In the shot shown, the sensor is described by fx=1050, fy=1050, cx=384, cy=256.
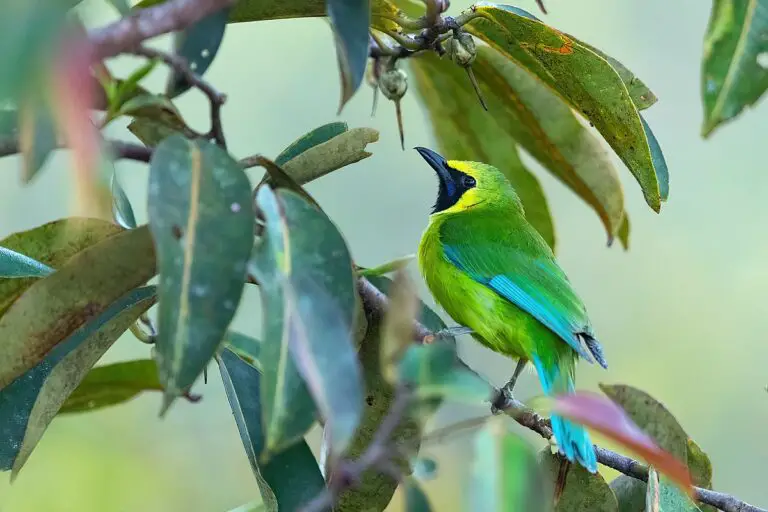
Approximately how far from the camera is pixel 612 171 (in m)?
2.32

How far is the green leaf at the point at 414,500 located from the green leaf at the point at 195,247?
0.93ft

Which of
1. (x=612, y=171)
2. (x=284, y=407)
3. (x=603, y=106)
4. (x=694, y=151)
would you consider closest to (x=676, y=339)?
(x=694, y=151)

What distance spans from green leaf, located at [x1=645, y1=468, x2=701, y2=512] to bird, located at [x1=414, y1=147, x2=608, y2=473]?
674mm

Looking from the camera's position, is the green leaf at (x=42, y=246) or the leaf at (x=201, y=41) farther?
the green leaf at (x=42, y=246)

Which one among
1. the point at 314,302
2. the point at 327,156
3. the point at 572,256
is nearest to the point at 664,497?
the point at 327,156

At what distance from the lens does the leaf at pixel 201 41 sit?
1360mm

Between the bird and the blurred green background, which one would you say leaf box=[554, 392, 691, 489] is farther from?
the blurred green background

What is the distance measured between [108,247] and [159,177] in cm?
25

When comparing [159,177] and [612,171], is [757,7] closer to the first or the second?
[159,177]

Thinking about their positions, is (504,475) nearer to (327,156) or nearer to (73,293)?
(73,293)

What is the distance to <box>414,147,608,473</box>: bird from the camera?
8.95 ft

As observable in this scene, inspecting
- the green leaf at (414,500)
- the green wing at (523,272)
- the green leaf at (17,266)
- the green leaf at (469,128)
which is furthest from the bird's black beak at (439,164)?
the green leaf at (414,500)

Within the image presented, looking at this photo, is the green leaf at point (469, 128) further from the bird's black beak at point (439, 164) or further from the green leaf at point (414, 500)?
the green leaf at point (414, 500)

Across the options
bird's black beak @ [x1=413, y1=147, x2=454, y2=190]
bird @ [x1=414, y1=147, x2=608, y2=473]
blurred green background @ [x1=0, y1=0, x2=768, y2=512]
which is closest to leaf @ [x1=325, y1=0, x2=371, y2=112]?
bird @ [x1=414, y1=147, x2=608, y2=473]
